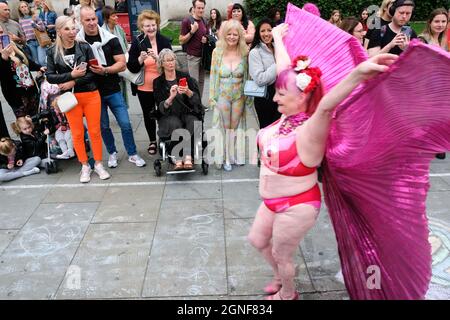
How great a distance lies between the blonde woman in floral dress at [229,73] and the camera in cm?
497

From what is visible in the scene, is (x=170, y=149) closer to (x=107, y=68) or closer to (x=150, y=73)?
(x=150, y=73)

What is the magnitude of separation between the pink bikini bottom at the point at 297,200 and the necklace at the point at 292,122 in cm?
42

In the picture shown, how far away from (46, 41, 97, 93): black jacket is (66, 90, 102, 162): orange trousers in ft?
0.49

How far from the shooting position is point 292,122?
8.23 feet

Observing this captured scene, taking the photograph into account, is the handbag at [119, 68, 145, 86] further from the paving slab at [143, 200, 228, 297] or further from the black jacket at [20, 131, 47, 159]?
the paving slab at [143, 200, 228, 297]

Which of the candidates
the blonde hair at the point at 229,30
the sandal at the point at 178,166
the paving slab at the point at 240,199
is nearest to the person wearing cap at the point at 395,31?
the blonde hair at the point at 229,30

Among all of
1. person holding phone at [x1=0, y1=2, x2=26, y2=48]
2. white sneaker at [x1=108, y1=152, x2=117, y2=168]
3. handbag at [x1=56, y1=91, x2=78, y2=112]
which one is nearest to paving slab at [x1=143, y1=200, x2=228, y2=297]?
white sneaker at [x1=108, y1=152, x2=117, y2=168]

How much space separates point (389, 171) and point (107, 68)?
3.84 meters

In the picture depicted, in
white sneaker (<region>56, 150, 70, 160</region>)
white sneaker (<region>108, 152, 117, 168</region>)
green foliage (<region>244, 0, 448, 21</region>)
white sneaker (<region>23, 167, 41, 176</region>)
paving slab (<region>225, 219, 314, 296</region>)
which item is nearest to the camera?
paving slab (<region>225, 219, 314, 296</region>)

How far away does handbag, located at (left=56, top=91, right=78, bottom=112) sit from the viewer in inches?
186

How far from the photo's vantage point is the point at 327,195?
280cm

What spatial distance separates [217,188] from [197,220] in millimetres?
799

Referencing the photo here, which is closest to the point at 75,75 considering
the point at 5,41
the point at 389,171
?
the point at 5,41

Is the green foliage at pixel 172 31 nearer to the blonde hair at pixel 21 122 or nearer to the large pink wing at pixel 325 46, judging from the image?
the blonde hair at pixel 21 122
